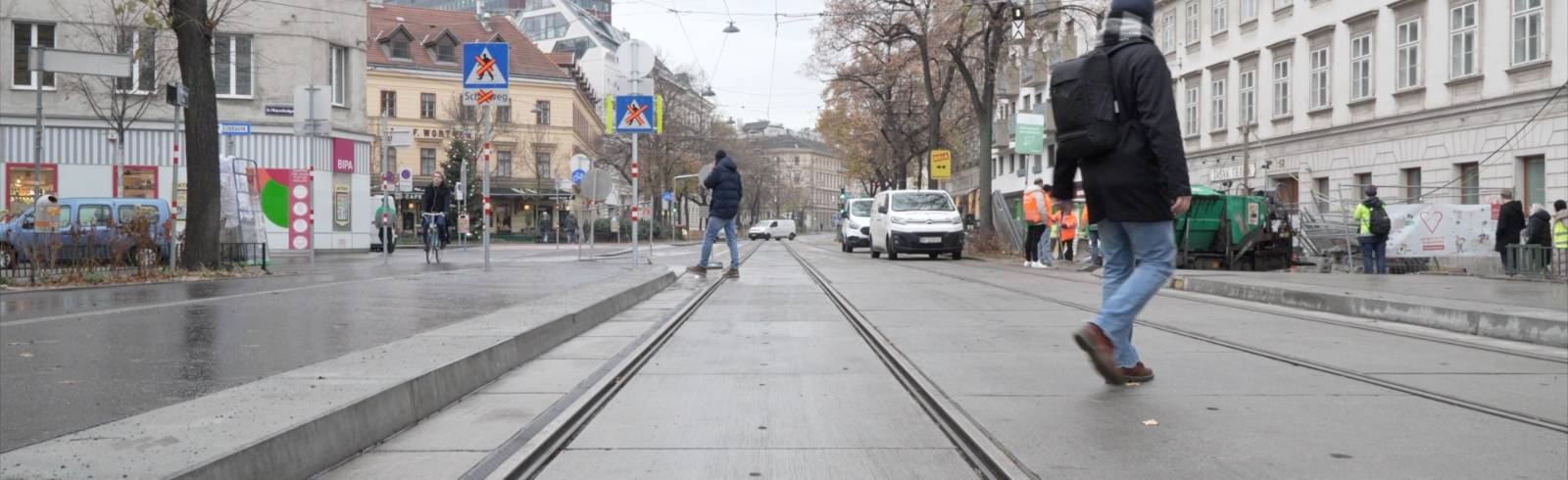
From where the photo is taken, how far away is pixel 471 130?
214 ft

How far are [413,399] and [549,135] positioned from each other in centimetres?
6736

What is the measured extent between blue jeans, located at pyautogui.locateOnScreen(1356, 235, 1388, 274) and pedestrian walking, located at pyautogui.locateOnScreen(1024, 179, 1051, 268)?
527 cm

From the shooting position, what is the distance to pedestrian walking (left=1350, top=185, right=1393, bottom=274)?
18297 mm

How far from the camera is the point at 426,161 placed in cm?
6931

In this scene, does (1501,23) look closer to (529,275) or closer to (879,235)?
(879,235)

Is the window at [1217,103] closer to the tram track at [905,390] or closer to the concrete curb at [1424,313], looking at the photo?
the concrete curb at [1424,313]

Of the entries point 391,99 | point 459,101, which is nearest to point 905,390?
point 459,101

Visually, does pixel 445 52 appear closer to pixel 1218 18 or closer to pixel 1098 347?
pixel 1218 18

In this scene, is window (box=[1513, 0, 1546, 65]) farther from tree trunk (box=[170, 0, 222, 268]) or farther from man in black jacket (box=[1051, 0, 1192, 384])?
tree trunk (box=[170, 0, 222, 268])

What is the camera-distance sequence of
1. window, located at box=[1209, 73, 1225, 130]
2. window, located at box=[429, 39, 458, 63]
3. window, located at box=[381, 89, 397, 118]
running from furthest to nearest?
window, located at box=[429, 39, 458, 63] < window, located at box=[381, 89, 397, 118] < window, located at box=[1209, 73, 1225, 130]

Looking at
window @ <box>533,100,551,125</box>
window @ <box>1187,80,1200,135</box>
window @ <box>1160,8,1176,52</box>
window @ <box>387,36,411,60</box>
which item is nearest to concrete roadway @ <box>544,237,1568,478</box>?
window @ <box>1187,80,1200,135</box>

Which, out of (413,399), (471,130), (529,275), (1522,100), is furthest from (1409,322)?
(471,130)

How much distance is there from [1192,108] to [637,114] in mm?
29114

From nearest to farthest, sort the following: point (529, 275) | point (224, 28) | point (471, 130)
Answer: point (529, 275) < point (224, 28) < point (471, 130)
